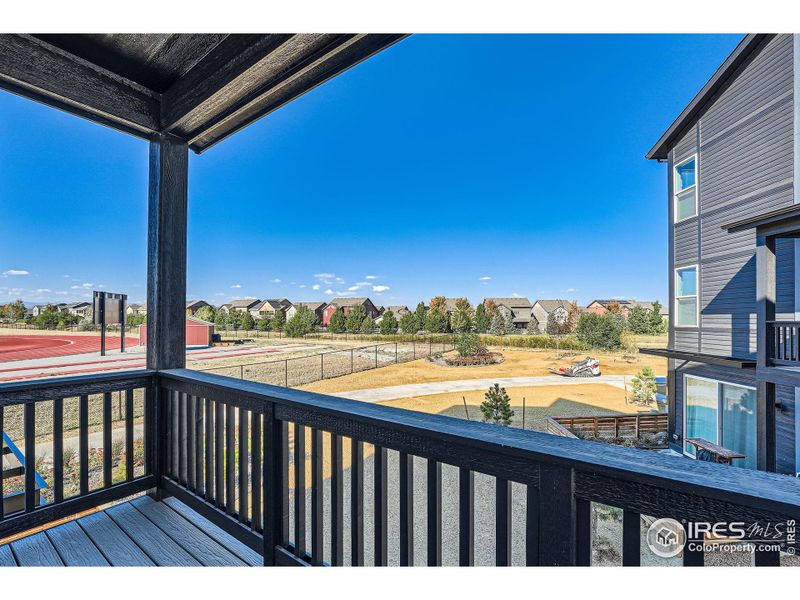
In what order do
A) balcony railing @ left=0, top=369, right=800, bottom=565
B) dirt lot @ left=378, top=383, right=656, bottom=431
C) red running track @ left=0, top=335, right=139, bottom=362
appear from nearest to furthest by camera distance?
balcony railing @ left=0, top=369, right=800, bottom=565
red running track @ left=0, top=335, right=139, bottom=362
dirt lot @ left=378, top=383, right=656, bottom=431

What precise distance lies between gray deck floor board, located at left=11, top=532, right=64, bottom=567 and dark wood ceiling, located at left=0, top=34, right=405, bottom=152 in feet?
6.47

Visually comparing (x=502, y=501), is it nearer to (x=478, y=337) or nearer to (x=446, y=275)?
(x=478, y=337)

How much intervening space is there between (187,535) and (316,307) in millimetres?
1728

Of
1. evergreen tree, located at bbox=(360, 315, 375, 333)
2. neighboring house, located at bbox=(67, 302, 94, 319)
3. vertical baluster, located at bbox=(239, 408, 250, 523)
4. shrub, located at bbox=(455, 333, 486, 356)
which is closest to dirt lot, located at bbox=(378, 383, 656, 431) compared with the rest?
shrub, located at bbox=(455, 333, 486, 356)

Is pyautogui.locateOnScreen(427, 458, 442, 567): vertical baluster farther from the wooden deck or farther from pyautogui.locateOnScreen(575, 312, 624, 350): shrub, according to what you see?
pyautogui.locateOnScreen(575, 312, 624, 350): shrub

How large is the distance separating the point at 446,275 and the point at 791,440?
143 inches

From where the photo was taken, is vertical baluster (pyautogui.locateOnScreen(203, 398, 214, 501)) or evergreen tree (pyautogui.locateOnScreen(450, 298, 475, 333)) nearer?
vertical baluster (pyautogui.locateOnScreen(203, 398, 214, 501))

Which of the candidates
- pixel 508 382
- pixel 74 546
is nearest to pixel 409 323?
pixel 508 382

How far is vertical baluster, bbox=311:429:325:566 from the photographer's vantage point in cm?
121

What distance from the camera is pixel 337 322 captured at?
2.98 metres

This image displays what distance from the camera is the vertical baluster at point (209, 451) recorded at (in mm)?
1711

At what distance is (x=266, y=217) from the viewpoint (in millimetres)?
3910

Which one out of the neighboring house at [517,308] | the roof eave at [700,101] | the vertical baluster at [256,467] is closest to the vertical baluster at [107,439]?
the vertical baluster at [256,467]
